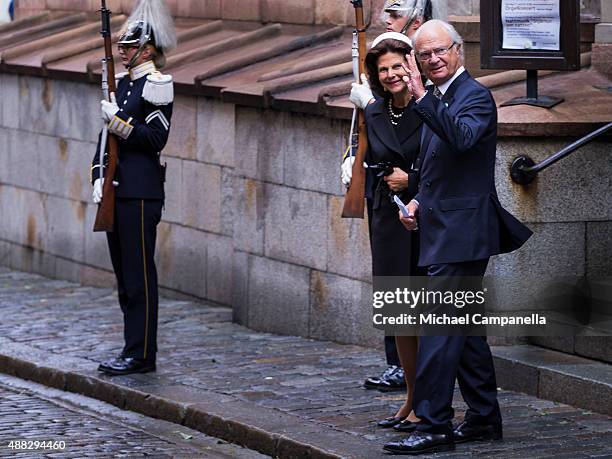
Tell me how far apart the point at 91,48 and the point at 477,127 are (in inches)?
313

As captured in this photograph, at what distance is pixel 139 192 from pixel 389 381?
1.98 meters

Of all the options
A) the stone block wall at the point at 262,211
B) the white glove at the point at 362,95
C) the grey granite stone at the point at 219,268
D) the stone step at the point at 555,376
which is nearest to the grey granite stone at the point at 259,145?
the stone block wall at the point at 262,211

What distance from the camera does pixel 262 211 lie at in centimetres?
1142

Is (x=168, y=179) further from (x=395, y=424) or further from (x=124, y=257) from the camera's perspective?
(x=395, y=424)

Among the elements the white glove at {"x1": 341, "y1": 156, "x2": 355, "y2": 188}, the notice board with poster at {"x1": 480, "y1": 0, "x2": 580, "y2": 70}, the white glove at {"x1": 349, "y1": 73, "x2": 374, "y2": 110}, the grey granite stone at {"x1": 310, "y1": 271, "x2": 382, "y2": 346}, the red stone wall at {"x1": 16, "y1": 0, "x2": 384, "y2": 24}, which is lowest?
the grey granite stone at {"x1": 310, "y1": 271, "x2": 382, "y2": 346}

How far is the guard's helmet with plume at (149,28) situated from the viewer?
974cm

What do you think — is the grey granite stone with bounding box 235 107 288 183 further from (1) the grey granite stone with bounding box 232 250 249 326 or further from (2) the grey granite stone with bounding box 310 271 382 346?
A: (2) the grey granite stone with bounding box 310 271 382 346

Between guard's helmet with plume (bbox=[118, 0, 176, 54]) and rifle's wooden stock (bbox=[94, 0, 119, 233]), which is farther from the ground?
guard's helmet with plume (bbox=[118, 0, 176, 54])

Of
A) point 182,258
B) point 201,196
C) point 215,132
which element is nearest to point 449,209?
point 215,132

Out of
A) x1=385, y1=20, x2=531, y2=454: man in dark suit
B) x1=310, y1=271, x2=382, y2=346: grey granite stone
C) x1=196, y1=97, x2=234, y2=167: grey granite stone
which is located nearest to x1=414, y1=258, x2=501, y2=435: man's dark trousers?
x1=385, y1=20, x2=531, y2=454: man in dark suit

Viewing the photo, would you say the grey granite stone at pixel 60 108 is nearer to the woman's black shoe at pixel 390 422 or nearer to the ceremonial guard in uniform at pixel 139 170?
the ceremonial guard in uniform at pixel 139 170

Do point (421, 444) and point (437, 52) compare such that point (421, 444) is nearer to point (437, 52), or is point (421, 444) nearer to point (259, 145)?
point (437, 52)

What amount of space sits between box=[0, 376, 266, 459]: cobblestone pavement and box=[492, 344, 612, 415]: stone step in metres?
1.65

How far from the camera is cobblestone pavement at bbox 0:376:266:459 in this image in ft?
26.6
